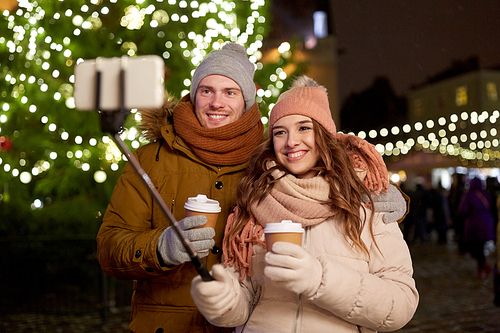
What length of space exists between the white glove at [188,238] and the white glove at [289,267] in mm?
419

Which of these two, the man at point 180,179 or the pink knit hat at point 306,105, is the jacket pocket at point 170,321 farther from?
the pink knit hat at point 306,105

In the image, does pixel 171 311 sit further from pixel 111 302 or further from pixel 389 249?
pixel 111 302

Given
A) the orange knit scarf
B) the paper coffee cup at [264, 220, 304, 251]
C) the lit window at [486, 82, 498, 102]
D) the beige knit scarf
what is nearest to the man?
the orange knit scarf

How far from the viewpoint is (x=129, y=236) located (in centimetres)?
253

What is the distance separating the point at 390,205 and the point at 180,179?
49.0 inches

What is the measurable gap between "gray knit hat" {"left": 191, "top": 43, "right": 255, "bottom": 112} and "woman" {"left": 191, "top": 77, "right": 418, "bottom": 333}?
1.70 feet

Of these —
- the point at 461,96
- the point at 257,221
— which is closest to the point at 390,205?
the point at 257,221

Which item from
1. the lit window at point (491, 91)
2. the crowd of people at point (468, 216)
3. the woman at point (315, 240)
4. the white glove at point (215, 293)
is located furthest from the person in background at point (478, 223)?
the lit window at point (491, 91)

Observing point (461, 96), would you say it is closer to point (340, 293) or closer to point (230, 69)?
point (230, 69)

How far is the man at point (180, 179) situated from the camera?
258 cm

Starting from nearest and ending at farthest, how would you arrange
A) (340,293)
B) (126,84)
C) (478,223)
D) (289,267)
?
1. (126,84)
2. (289,267)
3. (340,293)
4. (478,223)

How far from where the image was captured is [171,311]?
262cm

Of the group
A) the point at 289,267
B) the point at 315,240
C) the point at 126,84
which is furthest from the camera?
the point at 315,240

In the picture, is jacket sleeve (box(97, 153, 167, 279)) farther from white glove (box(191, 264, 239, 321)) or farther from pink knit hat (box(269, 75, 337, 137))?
pink knit hat (box(269, 75, 337, 137))
